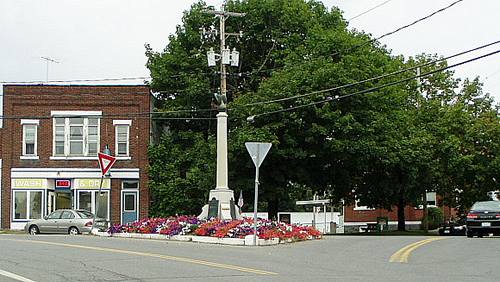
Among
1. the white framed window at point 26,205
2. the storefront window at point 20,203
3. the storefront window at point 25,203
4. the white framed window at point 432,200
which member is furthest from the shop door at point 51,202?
the white framed window at point 432,200

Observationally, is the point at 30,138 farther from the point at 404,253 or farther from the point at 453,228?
the point at 404,253

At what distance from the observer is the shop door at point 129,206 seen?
43781mm

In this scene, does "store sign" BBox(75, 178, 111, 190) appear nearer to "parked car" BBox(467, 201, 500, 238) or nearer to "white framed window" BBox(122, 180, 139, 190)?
"white framed window" BBox(122, 180, 139, 190)

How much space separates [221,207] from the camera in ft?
92.6

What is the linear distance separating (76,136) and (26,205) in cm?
504

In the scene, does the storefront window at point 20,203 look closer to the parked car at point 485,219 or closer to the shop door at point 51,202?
the shop door at point 51,202

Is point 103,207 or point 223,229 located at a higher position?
point 103,207

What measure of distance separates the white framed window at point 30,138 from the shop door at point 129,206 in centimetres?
582

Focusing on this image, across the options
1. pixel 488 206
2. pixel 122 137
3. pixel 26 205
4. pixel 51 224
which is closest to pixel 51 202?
pixel 26 205

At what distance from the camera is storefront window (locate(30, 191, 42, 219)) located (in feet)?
143

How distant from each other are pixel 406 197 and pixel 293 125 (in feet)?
44.4

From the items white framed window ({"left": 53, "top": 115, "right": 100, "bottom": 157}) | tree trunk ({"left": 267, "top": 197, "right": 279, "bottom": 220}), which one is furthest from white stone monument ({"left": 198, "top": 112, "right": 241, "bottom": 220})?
white framed window ({"left": 53, "top": 115, "right": 100, "bottom": 157})

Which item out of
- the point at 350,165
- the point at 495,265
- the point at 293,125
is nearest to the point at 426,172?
the point at 350,165

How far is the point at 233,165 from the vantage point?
39.2 meters
